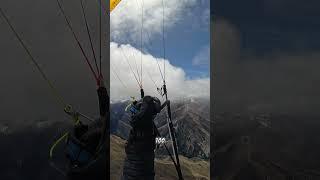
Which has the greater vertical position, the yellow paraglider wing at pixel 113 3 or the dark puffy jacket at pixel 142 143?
the yellow paraglider wing at pixel 113 3

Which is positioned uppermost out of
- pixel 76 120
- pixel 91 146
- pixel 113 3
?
pixel 113 3

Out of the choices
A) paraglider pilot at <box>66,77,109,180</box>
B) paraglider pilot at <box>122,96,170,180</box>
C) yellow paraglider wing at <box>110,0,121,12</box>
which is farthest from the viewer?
paraglider pilot at <box>66,77,109,180</box>

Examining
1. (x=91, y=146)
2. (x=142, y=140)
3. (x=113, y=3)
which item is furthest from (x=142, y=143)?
(x=113, y=3)

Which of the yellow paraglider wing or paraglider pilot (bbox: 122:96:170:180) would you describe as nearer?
paraglider pilot (bbox: 122:96:170:180)

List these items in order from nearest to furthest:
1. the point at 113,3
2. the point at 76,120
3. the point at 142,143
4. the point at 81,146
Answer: the point at 142,143 < the point at 113,3 < the point at 81,146 < the point at 76,120

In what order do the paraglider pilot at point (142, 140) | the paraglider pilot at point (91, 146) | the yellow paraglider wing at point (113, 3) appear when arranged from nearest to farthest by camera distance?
the paraglider pilot at point (142, 140) < the yellow paraglider wing at point (113, 3) < the paraglider pilot at point (91, 146)

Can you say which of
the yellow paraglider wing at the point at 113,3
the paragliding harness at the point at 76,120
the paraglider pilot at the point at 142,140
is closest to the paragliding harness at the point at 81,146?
the paragliding harness at the point at 76,120

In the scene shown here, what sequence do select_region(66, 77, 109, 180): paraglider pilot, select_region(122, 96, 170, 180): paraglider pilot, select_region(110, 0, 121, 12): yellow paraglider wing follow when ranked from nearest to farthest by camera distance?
select_region(122, 96, 170, 180): paraglider pilot → select_region(110, 0, 121, 12): yellow paraglider wing → select_region(66, 77, 109, 180): paraglider pilot

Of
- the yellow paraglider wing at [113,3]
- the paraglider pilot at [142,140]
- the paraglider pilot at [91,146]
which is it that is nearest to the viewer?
the paraglider pilot at [142,140]

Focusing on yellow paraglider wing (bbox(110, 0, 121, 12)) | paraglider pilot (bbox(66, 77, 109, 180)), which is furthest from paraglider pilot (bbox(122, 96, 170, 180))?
yellow paraglider wing (bbox(110, 0, 121, 12))

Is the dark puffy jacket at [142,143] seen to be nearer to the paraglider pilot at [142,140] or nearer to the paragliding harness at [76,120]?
the paraglider pilot at [142,140]

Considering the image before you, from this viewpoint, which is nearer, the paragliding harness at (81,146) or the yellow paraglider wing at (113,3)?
the yellow paraglider wing at (113,3)

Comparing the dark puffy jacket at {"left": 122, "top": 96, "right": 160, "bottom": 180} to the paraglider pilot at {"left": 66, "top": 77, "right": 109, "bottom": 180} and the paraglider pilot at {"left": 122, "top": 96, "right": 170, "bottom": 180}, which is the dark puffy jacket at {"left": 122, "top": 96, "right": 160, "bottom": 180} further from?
the paraglider pilot at {"left": 66, "top": 77, "right": 109, "bottom": 180}

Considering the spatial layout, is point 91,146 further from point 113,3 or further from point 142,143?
point 113,3
